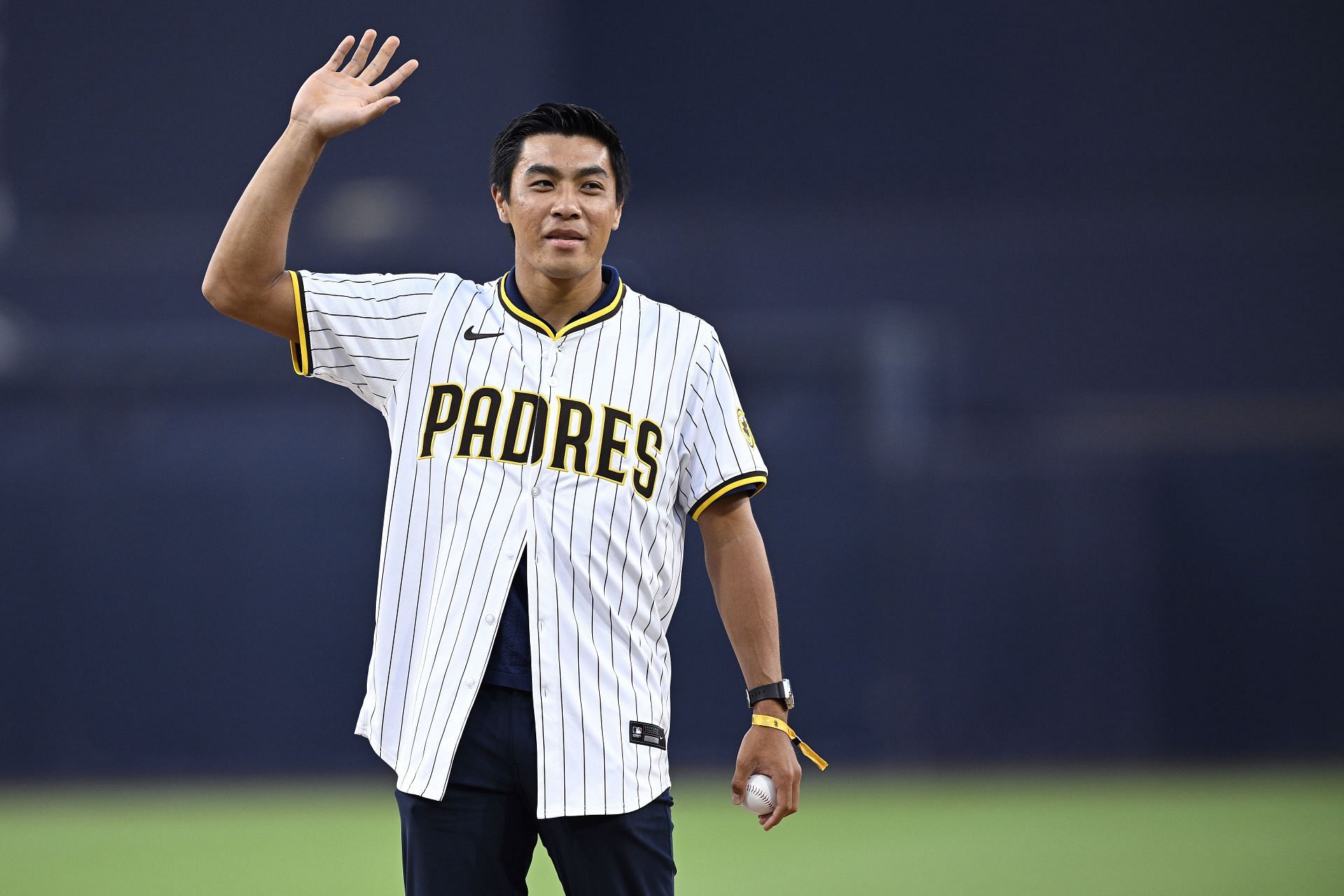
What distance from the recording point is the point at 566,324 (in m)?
Result: 2.97

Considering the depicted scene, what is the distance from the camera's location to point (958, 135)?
13.7m

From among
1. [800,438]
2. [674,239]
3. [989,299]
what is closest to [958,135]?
[989,299]

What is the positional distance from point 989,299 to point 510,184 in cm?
960

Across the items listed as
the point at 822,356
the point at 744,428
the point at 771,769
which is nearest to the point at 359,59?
the point at 744,428

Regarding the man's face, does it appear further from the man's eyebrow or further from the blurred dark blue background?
the blurred dark blue background

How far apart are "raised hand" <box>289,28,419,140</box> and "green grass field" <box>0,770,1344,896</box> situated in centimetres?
395

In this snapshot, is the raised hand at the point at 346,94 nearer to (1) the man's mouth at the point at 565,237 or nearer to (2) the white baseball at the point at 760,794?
(1) the man's mouth at the point at 565,237

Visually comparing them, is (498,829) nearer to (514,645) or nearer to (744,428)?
(514,645)

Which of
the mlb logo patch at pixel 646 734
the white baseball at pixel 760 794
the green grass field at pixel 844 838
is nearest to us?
the mlb logo patch at pixel 646 734

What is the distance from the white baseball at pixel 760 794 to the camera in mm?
2879

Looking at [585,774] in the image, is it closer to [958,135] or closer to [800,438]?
[800,438]

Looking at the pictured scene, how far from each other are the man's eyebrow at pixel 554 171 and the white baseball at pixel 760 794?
4.10 ft

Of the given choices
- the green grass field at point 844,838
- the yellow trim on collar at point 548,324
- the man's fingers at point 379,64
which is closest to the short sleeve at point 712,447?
the yellow trim on collar at point 548,324

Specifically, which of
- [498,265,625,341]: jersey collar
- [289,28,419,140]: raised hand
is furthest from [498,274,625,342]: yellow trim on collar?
[289,28,419,140]: raised hand
